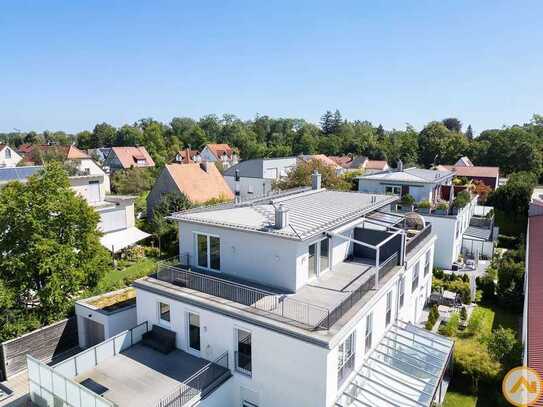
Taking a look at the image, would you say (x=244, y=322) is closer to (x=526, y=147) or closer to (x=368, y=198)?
(x=368, y=198)

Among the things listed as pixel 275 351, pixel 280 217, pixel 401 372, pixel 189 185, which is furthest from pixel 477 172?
pixel 275 351

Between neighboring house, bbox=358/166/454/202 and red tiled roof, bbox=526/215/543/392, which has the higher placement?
neighboring house, bbox=358/166/454/202

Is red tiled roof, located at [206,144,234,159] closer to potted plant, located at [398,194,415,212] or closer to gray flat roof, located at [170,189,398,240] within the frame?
potted plant, located at [398,194,415,212]

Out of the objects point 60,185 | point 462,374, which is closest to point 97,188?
point 60,185

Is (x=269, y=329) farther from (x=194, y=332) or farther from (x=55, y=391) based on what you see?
(x=55, y=391)

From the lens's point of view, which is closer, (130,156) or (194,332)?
(194,332)

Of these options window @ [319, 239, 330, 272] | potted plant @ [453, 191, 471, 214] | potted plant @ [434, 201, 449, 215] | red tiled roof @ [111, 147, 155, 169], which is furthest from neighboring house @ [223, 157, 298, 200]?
window @ [319, 239, 330, 272]
